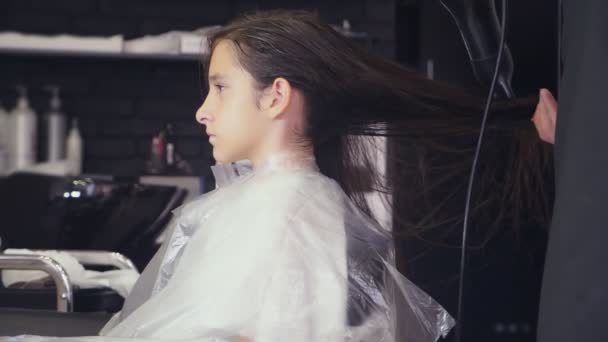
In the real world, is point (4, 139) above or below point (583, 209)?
below

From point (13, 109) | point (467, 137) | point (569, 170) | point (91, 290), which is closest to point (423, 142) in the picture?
point (467, 137)

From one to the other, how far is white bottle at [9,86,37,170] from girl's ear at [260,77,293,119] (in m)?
1.83

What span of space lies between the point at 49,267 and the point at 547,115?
3.57 ft

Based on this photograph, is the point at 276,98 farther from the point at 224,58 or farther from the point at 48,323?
the point at 48,323

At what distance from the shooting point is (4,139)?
8.95 ft

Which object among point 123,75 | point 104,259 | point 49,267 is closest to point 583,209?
point 49,267

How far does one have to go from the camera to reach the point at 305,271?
0.93m

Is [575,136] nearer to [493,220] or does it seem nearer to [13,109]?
[493,220]

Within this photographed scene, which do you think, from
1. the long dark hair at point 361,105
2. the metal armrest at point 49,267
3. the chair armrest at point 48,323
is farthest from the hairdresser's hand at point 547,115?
the metal armrest at point 49,267

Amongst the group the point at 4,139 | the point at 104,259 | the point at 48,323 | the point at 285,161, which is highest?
the point at 285,161

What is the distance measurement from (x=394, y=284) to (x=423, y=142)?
0.27m

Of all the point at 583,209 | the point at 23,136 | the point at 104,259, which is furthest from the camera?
the point at 23,136

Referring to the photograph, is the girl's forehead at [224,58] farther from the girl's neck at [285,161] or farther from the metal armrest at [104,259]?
the metal armrest at [104,259]

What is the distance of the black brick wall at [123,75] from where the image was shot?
2971mm
